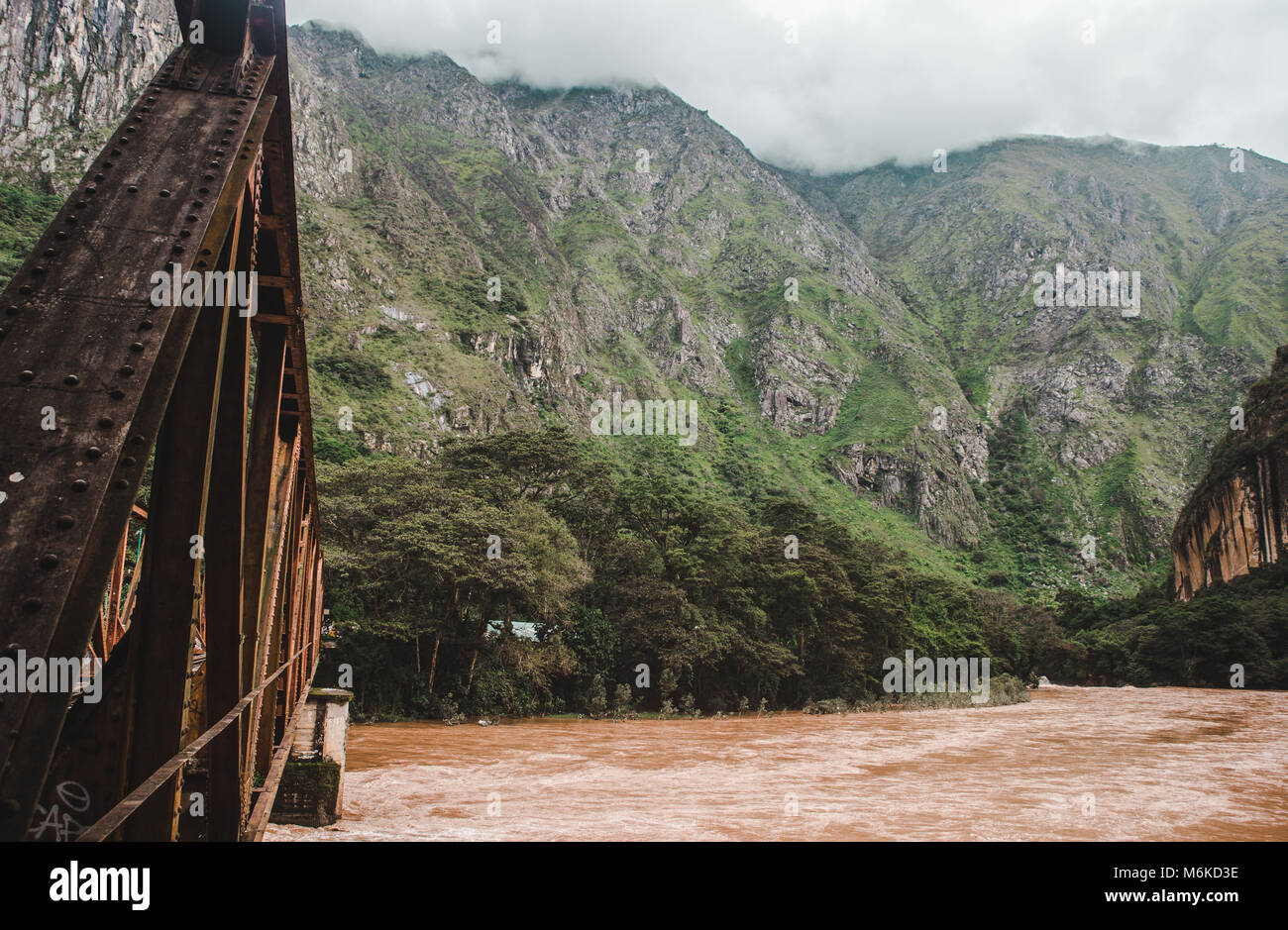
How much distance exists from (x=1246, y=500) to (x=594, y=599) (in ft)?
195

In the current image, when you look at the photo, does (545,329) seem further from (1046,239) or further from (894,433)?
(1046,239)

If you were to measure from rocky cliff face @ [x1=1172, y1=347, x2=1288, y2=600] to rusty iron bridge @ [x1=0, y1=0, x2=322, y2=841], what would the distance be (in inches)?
2907

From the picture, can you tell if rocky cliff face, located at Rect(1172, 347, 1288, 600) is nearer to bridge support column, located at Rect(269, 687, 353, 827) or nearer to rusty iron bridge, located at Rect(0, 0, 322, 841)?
bridge support column, located at Rect(269, 687, 353, 827)

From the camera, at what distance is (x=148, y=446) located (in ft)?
6.86

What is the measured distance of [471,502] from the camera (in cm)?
2903

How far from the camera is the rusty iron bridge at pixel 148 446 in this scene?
5.94 feet

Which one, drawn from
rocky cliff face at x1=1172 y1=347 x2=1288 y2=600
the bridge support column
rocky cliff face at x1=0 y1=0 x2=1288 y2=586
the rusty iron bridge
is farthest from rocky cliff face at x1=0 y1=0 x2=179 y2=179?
rocky cliff face at x1=1172 y1=347 x2=1288 y2=600

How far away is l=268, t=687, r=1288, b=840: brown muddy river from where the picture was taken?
→ 11.5m

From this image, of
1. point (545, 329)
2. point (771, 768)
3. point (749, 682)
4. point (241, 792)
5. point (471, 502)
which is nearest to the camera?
point (241, 792)

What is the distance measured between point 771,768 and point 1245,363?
13419 cm

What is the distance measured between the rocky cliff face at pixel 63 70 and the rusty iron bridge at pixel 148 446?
282 feet

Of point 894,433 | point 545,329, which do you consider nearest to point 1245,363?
point 894,433

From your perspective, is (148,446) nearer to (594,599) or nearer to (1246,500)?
(594,599)

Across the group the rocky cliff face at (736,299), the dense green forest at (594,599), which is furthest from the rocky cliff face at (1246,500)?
the dense green forest at (594,599)
